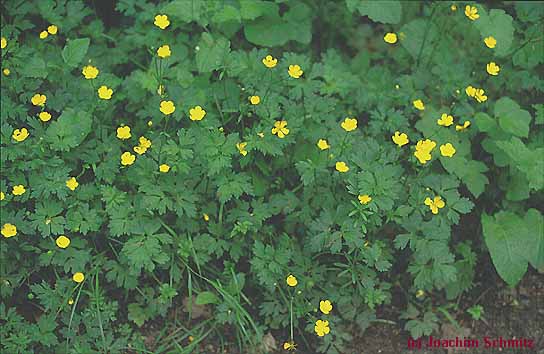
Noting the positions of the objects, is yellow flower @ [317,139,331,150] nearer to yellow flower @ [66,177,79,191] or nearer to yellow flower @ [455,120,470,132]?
yellow flower @ [455,120,470,132]

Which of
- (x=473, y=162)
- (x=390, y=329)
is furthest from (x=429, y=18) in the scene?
(x=390, y=329)

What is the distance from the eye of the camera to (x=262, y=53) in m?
3.33

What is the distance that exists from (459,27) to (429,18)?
0.61 metres

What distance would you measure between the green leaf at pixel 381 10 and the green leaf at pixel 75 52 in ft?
4.13

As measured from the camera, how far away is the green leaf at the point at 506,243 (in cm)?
314

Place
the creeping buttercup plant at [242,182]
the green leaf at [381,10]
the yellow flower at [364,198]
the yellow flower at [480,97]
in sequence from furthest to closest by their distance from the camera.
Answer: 1. the green leaf at [381,10]
2. the yellow flower at [480,97]
3. the creeping buttercup plant at [242,182]
4. the yellow flower at [364,198]

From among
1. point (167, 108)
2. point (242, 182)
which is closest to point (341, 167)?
point (242, 182)

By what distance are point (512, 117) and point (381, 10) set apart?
0.79 m

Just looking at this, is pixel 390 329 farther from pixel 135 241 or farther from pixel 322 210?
pixel 135 241

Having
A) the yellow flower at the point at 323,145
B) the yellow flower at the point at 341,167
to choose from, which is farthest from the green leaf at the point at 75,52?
the yellow flower at the point at 341,167

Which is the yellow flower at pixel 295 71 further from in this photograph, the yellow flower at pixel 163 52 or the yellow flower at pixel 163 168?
the yellow flower at pixel 163 168

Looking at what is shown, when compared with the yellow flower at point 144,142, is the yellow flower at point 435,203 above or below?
below

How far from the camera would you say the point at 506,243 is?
10.5ft

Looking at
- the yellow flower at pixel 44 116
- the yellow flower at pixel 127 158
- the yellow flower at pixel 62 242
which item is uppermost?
the yellow flower at pixel 44 116
